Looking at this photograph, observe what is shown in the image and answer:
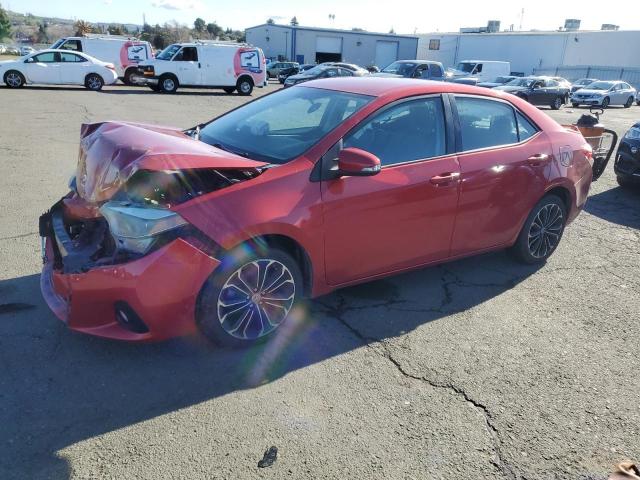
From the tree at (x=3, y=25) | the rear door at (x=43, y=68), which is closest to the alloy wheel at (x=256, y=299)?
the rear door at (x=43, y=68)

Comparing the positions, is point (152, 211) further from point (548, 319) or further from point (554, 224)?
point (554, 224)

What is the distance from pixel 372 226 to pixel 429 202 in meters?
0.53

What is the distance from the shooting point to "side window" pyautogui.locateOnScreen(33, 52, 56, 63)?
20.1 metres

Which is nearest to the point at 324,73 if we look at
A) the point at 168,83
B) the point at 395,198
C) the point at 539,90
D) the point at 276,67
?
the point at 168,83

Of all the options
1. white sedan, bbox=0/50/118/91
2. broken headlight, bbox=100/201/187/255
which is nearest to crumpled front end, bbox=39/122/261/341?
broken headlight, bbox=100/201/187/255

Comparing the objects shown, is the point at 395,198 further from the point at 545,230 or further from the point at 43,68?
the point at 43,68

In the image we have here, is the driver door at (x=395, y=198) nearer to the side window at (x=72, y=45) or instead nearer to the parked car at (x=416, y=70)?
the parked car at (x=416, y=70)

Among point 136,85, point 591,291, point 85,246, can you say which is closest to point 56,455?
point 85,246

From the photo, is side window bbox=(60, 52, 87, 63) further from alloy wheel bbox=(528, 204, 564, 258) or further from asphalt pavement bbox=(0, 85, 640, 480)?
alloy wheel bbox=(528, 204, 564, 258)

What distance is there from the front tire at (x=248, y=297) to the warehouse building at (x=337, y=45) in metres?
55.2

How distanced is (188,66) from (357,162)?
21.7 metres

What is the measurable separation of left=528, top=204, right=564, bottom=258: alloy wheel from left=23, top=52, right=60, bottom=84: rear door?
21031 mm

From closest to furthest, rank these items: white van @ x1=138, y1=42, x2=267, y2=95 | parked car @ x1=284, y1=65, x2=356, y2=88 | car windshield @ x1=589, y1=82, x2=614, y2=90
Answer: white van @ x1=138, y1=42, x2=267, y2=95, parked car @ x1=284, y1=65, x2=356, y2=88, car windshield @ x1=589, y1=82, x2=614, y2=90

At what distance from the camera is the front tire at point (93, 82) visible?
68.6 ft
